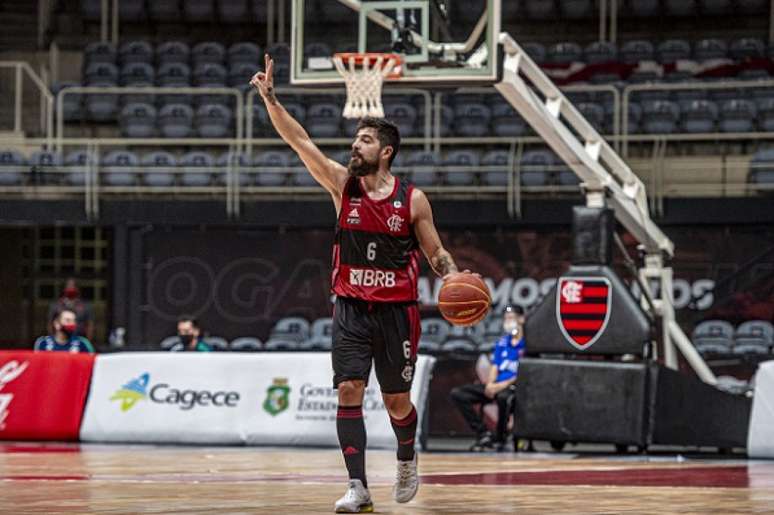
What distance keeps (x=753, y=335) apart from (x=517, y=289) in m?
3.54

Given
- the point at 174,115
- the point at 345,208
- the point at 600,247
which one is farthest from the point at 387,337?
the point at 174,115

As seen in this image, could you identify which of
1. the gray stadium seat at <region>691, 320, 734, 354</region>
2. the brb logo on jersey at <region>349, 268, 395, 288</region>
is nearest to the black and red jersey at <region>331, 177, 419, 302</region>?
the brb logo on jersey at <region>349, 268, 395, 288</region>

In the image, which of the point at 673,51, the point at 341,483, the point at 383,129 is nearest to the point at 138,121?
the point at 673,51

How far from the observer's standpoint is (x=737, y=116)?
934 inches

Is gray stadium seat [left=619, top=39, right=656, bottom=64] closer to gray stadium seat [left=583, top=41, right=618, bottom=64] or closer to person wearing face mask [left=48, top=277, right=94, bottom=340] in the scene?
gray stadium seat [left=583, top=41, right=618, bottom=64]

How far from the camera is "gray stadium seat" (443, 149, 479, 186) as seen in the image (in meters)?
23.0

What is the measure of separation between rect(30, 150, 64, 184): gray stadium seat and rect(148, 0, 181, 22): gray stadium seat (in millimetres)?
6978

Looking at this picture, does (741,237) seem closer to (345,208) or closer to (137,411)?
(137,411)

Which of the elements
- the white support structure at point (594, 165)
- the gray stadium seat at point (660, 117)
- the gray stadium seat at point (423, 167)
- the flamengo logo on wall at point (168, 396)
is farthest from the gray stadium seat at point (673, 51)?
the flamengo logo on wall at point (168, 396)

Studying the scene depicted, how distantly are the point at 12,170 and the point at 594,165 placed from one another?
1045 centimetres

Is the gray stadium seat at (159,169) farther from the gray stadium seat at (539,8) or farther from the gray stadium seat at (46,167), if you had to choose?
the gray stadium seat at (539,8)

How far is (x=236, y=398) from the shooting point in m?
17.1

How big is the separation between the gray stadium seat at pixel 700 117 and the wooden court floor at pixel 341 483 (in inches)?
376

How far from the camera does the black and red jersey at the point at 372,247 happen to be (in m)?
8.17
